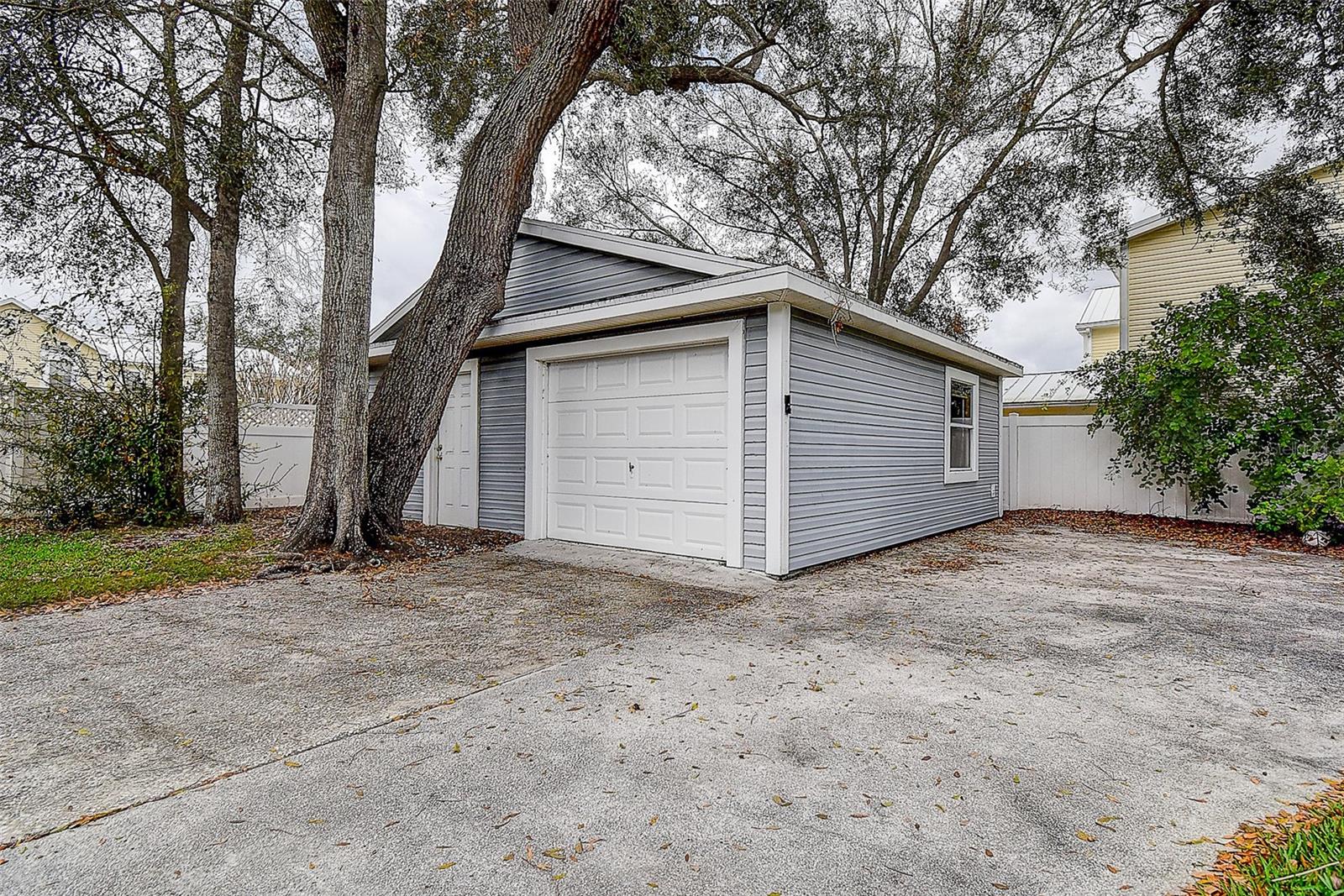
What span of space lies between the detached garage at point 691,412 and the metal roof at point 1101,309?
1110 centimetres

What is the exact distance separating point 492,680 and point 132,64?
831cm

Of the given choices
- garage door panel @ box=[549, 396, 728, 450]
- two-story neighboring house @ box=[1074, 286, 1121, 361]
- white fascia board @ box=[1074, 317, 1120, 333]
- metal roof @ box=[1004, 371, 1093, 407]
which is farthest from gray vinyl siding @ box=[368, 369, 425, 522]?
white fascia board @ box=[1074, 317, 1120, 333]

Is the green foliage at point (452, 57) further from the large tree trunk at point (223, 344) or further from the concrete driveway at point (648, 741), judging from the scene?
the concrete driveway at point (648, 741)

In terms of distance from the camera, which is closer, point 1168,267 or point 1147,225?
point 1147,225

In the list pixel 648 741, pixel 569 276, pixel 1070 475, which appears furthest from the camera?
pixel 1070 475

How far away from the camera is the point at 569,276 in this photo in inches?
282

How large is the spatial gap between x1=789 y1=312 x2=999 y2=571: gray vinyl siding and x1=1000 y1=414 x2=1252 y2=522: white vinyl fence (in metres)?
2.81

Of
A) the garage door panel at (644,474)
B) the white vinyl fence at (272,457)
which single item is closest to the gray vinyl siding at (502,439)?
the garage door panel at (644,474)

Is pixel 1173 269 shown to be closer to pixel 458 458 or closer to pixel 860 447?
pixel 860 447

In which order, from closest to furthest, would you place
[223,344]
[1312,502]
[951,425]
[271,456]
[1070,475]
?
[1312,502], [223,344], [951,425], [271,456], [1070,475]

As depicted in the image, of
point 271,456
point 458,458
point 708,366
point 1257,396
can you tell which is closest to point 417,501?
point 458,458

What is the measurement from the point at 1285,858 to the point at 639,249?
224 inches

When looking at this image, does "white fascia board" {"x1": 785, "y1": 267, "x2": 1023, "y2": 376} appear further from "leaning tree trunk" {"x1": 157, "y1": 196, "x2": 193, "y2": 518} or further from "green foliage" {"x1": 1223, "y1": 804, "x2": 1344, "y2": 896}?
"leaning tree trunk" {"x1": 157, "y1": 196, "x2": 193, "y2": 518}

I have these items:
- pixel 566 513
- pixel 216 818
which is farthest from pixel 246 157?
pixel 216 818
